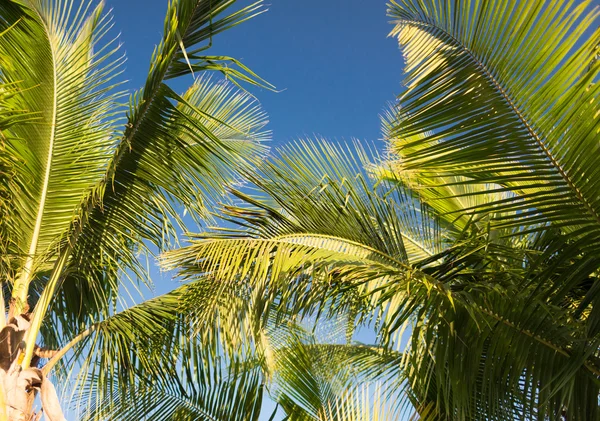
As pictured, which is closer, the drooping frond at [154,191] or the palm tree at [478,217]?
the palm tree at [478,217]

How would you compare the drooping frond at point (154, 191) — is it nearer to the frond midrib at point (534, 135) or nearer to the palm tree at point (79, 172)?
the palm tree at point (79, 172)

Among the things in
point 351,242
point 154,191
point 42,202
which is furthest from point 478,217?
point 42,202

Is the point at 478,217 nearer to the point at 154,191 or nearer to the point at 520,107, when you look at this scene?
the point at 520,107

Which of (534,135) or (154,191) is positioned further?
(154,191)

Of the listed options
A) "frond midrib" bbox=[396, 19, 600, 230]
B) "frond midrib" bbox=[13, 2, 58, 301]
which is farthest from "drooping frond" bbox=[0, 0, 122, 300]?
"frond midrib" bbox=[396, 19, 600, 230]

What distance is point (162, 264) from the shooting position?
4430 millimetres

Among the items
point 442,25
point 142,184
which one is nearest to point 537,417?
point 442,25

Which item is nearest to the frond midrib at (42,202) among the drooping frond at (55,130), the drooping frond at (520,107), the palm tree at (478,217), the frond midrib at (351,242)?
the drooping frond at (55,130)

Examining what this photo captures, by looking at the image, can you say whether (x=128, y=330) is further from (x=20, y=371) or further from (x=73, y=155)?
(x=73, y=155)

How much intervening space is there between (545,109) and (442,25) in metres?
0.72

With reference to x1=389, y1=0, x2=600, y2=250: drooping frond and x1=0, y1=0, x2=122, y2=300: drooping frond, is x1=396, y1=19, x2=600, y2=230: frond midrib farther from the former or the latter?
x1=0, y1=0, x2=122, y2=300: drooping frond

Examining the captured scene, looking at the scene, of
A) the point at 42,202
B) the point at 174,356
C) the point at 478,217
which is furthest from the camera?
the point at 174,356

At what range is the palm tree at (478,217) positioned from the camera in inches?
93.4

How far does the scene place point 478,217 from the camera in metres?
3.11
